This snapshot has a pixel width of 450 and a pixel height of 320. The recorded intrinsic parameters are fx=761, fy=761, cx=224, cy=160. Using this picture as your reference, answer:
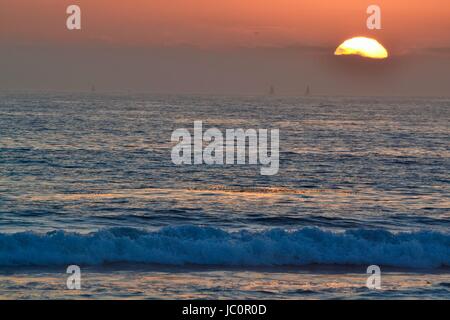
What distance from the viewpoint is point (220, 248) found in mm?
28609

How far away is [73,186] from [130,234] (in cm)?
1351

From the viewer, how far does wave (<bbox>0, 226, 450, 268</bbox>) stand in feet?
89.8

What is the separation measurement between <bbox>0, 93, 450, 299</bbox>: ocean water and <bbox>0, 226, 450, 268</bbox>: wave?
0.07m

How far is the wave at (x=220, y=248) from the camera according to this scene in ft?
89.8

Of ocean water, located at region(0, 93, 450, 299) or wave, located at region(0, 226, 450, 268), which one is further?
wave, located at region(0, 226, 450, 268)

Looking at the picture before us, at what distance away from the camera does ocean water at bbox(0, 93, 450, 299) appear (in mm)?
24109

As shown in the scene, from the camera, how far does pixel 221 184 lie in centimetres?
4550

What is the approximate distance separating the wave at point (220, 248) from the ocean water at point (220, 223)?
0.07 metres

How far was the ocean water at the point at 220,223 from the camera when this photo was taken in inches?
949

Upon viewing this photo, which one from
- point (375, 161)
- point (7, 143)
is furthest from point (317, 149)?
point (7, 143)

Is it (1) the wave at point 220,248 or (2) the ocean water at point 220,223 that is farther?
(1) the wave at point 220,248
